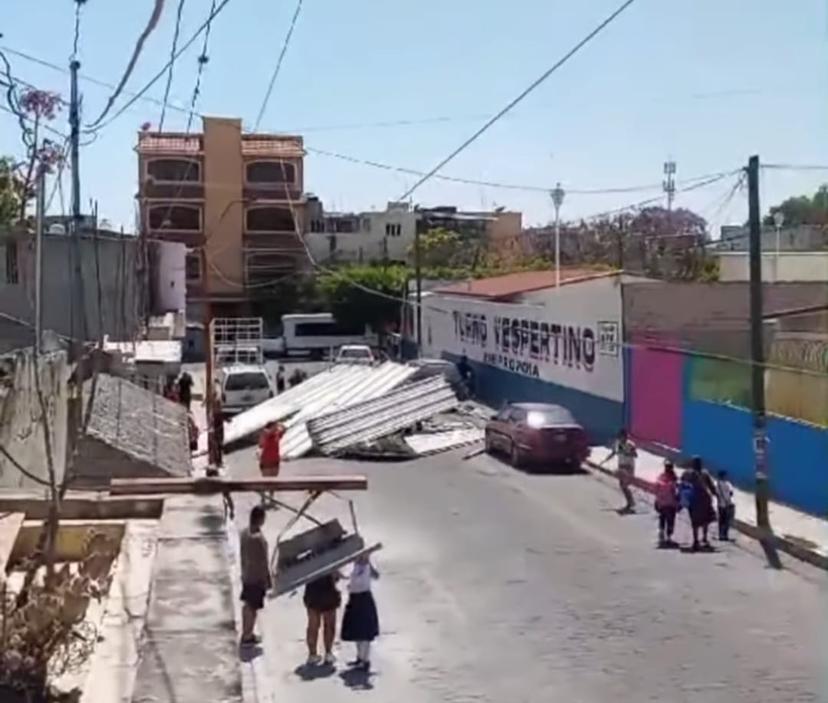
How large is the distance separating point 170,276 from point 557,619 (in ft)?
79.7

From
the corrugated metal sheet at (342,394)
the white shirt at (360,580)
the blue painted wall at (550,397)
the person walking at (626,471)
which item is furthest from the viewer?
the blue painted wall at (550,397)

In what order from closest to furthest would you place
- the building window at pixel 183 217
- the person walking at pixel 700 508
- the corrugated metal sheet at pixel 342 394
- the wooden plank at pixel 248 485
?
the wooden plank at pixel 248 485 < the person walking at pixel 700 508 < the corrugated metal sheet at pixel 342 394 < the building window at pixel 183 217

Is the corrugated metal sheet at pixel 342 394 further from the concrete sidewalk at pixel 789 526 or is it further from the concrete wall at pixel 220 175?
the concrete wall at pixel 220 175

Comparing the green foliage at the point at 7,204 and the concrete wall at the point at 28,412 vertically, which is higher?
the green foliage at the point at 7,204

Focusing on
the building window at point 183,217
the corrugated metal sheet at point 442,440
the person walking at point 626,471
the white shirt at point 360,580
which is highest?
the building window at point 183,217

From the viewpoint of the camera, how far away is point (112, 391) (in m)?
25.0

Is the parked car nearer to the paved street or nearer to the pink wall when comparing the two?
the pink wall

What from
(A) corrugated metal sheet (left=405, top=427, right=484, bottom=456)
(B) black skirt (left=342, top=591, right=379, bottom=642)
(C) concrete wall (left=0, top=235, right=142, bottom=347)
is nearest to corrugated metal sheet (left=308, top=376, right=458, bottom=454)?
(A) corrugated metal sheet (left=405, top=427, right=484, bottom=456)

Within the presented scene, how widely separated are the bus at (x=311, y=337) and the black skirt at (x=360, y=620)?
183 feet

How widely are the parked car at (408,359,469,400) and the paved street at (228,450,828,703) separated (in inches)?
651

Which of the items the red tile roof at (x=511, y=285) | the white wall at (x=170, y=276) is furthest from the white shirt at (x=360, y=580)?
the red tile roof at (x=511, y=285)

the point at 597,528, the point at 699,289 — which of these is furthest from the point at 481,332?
the point at 597,528

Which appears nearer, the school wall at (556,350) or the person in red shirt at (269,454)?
the person in red shirt at (269,454)

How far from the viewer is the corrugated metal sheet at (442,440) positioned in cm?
3362
